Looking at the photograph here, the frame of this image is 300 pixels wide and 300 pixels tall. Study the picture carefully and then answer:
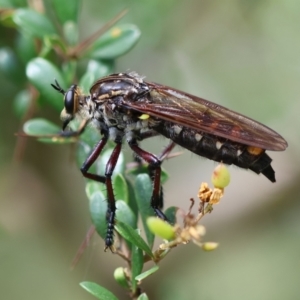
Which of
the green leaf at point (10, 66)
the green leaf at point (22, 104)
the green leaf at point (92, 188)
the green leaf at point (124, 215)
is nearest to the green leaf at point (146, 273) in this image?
the green leaf at point (124, 215)

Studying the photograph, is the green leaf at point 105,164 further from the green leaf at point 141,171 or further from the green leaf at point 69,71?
the green leaf at point 69,71

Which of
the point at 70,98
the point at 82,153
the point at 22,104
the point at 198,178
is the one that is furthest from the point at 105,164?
the point at 198,178

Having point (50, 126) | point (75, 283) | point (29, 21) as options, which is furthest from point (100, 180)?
point (75, 283)

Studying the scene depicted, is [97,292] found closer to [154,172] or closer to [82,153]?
[154,172]

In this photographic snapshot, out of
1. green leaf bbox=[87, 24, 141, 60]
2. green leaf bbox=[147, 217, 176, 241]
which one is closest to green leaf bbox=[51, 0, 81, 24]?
green leaf bbox=[87, 24, 141, 60]

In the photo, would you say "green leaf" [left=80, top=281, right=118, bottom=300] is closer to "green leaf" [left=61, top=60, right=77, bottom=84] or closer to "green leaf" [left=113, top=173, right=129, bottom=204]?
"green leaf" [left=113, top=173, right=129, bottom=204]

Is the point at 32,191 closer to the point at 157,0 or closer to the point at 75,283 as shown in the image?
the point at 75,283
